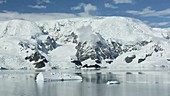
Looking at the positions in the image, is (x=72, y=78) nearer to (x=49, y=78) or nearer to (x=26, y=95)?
(x=49, y=78)

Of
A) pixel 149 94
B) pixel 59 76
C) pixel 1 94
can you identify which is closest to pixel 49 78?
pixel 59 76

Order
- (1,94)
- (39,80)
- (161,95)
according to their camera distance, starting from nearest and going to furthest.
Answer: (161,95)
(1,94)
(39,80)

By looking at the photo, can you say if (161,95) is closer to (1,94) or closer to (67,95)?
(67,95)

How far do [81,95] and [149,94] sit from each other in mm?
10208

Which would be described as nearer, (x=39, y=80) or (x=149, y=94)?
(x=149, y=94)

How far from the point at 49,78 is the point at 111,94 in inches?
1488

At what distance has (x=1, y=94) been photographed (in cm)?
6031

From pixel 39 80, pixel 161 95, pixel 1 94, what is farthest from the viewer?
pixel 39 80

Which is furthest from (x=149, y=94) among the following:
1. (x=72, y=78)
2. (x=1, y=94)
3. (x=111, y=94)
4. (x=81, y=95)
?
(x=72, y=78)

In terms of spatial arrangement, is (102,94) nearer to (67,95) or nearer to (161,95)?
(67,95)

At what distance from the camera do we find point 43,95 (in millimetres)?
58812

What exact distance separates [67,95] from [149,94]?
12.4m

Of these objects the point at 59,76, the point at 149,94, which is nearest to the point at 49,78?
the point at 59,76

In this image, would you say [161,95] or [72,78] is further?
[72,78]
